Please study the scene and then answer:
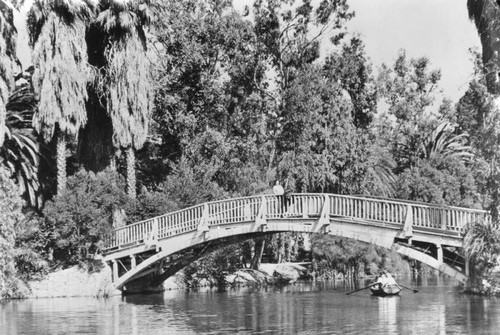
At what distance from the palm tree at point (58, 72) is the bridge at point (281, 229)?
438 cm

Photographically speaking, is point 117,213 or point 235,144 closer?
point 117,213

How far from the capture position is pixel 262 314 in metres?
25.4

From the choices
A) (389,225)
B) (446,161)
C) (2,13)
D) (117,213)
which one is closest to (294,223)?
(389,225)

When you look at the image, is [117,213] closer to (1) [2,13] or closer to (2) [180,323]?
(1) [2,13]

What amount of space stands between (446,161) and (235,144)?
1543 centimetres

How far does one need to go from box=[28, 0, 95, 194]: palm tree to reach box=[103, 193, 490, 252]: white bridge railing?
4.20 metres

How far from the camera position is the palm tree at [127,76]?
3578cm

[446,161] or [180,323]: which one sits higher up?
[446,161]

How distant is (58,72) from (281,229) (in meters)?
11.6

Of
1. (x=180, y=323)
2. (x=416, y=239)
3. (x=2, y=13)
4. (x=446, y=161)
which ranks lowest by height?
(x=180, y=323)

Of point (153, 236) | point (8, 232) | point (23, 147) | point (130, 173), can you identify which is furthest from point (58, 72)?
point (153, 236)

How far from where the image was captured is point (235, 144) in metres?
41.8

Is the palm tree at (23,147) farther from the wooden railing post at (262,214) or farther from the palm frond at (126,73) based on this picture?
the wooden railing post at (262,214)

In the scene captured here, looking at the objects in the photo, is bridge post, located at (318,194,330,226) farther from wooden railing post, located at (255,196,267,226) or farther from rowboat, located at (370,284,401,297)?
rowboat, located at (370,284,401,297)
